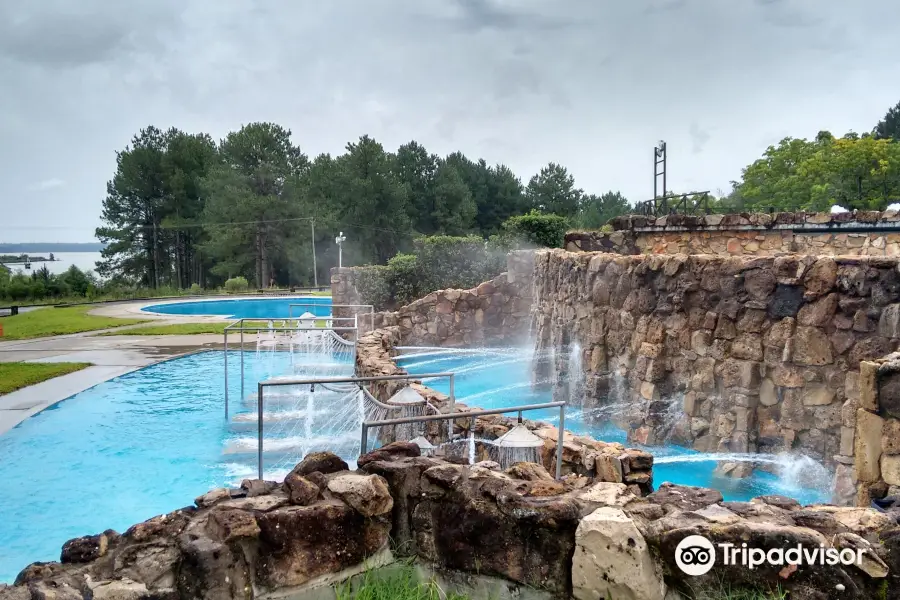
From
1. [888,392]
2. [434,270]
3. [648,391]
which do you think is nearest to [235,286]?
[434,270]

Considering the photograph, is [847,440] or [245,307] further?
[245,307]

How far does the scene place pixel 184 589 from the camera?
266 centimetres

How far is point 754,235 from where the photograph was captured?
14.0 m

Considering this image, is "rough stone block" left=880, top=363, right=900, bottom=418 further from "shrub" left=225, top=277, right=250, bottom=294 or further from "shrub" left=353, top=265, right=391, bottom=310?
"shrub" left=225, top=277, right=250, bottom=294

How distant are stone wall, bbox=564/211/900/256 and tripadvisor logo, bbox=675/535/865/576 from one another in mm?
9432

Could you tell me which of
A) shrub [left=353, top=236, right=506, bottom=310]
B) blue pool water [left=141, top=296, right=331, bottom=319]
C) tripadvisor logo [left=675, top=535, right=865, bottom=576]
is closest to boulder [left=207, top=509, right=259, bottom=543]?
tripadvisor logo [left=675, top=535, right=865, bottom=576]

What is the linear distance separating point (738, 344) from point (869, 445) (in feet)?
10.9

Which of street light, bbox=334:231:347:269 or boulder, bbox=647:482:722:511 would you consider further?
street light, bbox=334:231:347:269

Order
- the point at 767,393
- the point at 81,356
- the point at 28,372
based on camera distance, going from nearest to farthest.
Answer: the point at 767,393
the point at 28,372
the point at 81,356

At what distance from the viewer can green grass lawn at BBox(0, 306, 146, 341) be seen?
66.9ft

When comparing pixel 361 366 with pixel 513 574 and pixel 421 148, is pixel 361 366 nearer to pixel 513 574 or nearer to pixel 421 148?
pixel 513 574

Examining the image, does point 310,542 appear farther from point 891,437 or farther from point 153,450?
point 153,450

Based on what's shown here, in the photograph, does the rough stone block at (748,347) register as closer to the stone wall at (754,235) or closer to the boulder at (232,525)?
the stone wall at (754,235)

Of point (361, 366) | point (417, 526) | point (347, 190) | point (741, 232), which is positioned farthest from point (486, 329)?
point (347, 190)
